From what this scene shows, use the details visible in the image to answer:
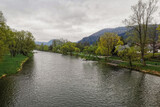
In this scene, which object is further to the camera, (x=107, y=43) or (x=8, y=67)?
(x=107, y=43)

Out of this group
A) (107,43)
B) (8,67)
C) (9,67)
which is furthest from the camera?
(107,43)

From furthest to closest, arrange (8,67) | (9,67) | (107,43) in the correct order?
(107,43) → (9,67) → (8,67)

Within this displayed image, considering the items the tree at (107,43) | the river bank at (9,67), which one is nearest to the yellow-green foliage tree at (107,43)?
the tree at (107,43)

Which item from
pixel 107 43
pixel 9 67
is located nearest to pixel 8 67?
pixel 9 67

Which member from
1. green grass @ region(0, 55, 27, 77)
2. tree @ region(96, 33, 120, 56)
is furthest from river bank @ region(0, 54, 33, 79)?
tree @ region(96, 33, 120, 56)

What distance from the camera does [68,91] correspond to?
1880cm

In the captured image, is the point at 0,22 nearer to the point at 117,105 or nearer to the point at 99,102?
the point at 99,102

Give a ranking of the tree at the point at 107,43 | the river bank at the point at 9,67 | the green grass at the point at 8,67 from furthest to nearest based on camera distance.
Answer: the tree at the point at 107,43 → the green grass at the point at 8,67 → the river bank at the point at 9,67

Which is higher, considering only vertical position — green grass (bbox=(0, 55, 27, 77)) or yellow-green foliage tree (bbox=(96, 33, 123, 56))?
yellow-green foliage tree (bbox=(96, 33, 123, 56))

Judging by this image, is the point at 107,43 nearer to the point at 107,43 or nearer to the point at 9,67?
the point at 107,43

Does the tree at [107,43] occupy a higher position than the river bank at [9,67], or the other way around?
the tree at [107,43]

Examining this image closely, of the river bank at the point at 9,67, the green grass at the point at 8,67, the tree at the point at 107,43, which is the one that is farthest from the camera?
the tree at the point at 107,43

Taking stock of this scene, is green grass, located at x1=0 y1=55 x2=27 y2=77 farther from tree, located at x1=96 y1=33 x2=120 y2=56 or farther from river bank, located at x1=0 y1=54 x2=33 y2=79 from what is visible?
tree, located at x1=96 y1=33 x2=120 y2=56

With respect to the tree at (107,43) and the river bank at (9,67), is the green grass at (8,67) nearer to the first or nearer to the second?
the river bank at (9,67)
